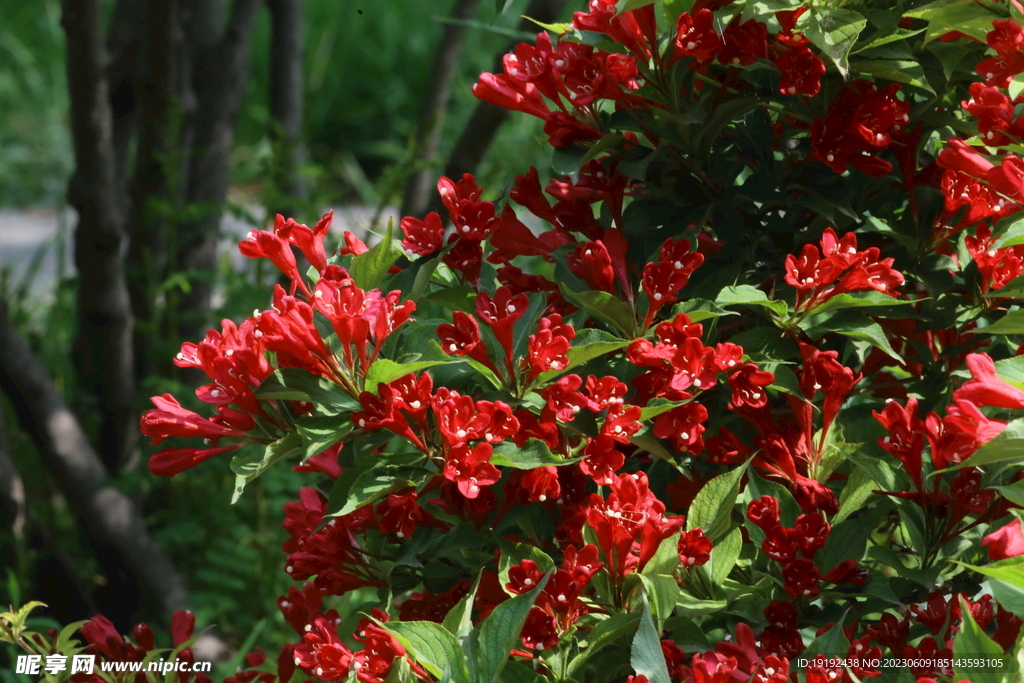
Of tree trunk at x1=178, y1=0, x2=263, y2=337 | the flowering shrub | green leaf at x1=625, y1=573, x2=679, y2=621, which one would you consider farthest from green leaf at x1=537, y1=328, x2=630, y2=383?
tree trunk at x1=178, y1=0, x2=263, y2=337

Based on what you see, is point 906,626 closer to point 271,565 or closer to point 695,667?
point 695,667

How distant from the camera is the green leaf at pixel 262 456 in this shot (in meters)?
0.94

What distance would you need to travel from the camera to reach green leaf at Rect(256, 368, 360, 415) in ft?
3.01

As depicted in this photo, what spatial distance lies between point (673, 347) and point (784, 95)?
353mm

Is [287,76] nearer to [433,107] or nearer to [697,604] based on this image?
[433,107]

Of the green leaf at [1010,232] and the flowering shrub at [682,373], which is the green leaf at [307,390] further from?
the green leaf at [1010,232]

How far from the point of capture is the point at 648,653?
86 cm

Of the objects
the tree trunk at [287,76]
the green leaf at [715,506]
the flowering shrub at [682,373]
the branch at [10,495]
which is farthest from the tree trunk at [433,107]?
the green leaf at [715,506]

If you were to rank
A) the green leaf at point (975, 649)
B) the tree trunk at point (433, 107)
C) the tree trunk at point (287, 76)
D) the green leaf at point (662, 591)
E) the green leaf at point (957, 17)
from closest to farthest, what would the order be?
the green leaf at point (975, 649) → the green leaf at point (662, 591) → the green leaf at point (957, 17) → the tree trunk at point (433, 107) → the tree trunk at point (287, 76)

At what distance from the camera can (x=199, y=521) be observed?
A: 97.3 inches

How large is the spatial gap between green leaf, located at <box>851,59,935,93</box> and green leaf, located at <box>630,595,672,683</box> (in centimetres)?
59

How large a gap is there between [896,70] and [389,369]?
1.98 feet

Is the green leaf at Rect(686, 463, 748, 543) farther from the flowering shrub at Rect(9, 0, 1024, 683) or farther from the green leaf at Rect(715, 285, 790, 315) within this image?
the green leaf at Rect(715, 285, 790, 315)

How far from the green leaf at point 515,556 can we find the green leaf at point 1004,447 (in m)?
0.39
